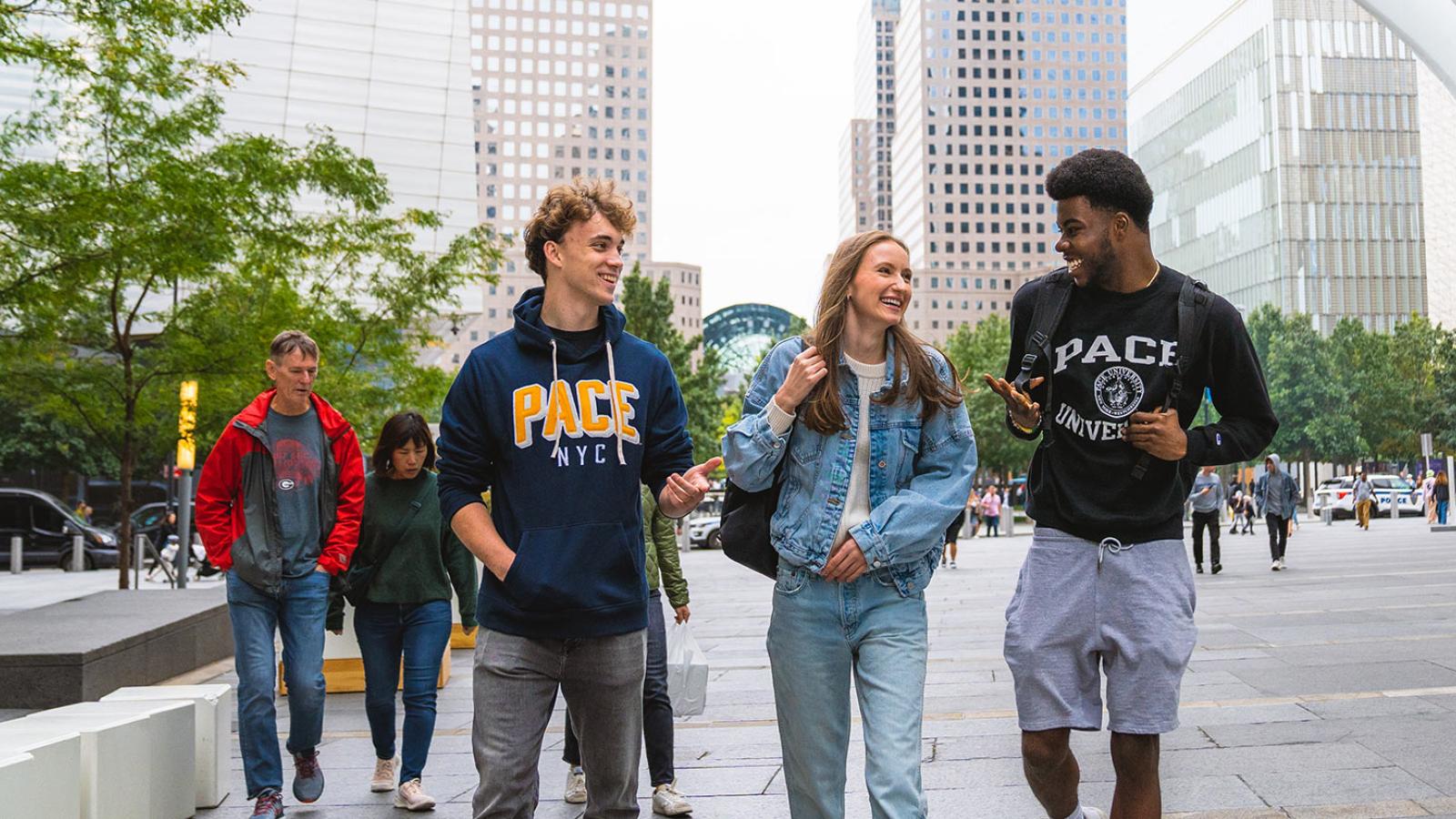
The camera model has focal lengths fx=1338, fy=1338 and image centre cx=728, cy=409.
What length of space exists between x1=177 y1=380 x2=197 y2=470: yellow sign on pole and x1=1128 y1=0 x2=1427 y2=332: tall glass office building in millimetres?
63969

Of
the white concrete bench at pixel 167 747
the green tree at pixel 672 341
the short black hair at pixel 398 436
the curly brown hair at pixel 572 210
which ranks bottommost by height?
the white concrete bench at pixel 167 747

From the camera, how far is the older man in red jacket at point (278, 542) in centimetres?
550

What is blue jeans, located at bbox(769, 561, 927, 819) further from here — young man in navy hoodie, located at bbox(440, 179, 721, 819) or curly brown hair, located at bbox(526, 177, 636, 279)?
curly brown hair, located at bbox(526, 177, 636, 279)

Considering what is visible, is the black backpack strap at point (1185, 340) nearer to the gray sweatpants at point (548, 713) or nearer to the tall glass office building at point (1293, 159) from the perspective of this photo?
the gray sweatpants at point (548, 713)

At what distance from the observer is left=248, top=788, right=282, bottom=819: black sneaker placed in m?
5.38

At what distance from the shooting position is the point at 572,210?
361cm

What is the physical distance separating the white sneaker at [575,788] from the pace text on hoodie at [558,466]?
259 cm

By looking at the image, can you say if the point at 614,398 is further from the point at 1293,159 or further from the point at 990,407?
the point at 1293,159

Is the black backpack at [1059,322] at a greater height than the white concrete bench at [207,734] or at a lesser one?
greater

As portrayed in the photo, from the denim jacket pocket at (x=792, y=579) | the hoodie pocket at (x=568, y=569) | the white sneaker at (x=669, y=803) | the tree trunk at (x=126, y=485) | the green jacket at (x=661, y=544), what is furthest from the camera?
the tree trunk at (x=126, y=485)

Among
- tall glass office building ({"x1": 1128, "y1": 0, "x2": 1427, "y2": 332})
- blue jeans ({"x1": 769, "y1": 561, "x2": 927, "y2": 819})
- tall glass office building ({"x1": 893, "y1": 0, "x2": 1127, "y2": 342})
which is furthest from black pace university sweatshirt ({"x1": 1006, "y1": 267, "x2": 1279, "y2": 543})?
tall glass office building ({"x1": 893, "y1": 0, "x2": 1127, "y2": 342})

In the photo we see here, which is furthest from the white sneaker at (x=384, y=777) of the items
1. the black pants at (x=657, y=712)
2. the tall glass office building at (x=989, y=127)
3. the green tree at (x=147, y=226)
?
the tall glass office building at (x=989, y=127)

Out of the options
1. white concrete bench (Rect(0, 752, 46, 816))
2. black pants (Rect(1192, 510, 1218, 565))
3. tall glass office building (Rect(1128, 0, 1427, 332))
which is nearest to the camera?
white concrete bench (Rect(0, 752, 46, 816))

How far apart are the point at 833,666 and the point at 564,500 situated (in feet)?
2.75
